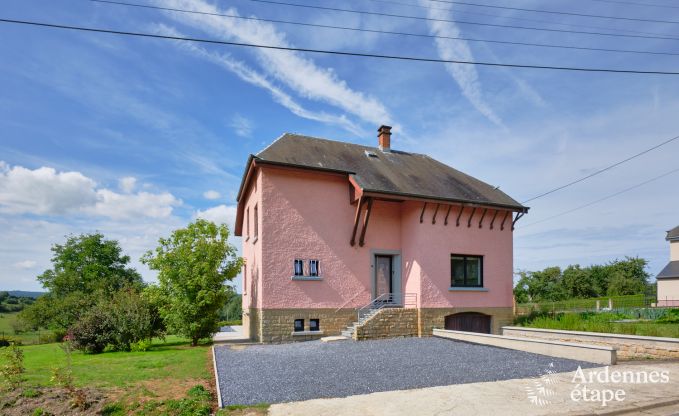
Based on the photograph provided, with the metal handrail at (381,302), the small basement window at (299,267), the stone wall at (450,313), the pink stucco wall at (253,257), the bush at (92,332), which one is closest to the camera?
the bush at (92,332)

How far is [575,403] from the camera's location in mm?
7152

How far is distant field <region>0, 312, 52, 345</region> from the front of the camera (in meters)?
29.3

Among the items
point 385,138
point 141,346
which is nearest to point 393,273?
point 385,138

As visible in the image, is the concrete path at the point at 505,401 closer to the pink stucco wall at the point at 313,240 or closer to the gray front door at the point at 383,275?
the pink stucco wall at the point at 313,240

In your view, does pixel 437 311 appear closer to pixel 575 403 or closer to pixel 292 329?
pixel 292 329

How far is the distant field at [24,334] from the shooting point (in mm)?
29266

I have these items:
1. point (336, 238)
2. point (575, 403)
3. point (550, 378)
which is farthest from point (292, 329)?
point (575, 403)

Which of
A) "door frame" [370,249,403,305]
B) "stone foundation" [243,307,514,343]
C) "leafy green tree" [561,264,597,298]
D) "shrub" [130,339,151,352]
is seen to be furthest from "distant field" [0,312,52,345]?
"leafy green tree" [561,264,597,298]

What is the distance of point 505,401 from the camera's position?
7.28 m

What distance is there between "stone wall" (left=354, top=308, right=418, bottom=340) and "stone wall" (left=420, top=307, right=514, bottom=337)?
43 cm

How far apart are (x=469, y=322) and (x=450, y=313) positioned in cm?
146

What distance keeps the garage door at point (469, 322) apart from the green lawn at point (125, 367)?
9725 mm

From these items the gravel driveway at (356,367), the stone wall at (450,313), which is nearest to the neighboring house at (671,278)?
the stone wall at (450,313)

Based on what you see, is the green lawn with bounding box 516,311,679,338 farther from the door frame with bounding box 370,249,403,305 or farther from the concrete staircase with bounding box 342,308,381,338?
the concrete staircase with bounding box 342,308,381,338
